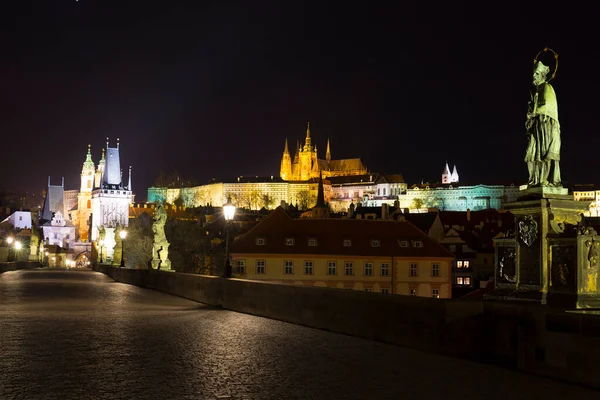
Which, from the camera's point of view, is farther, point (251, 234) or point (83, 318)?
point (251, 234)

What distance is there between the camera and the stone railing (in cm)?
825

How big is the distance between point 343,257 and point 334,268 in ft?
3.92

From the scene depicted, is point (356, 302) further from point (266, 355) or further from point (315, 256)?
point (315, 256)

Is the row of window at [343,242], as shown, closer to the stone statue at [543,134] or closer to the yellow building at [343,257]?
the yellow building at [343,257]

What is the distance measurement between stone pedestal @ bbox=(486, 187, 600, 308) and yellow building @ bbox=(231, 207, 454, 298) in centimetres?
4970

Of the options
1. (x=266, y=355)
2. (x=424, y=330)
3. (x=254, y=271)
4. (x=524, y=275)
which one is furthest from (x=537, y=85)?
(x=254, y=271)

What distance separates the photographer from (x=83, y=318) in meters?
16.0

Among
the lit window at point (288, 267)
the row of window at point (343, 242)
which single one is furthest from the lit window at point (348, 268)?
the lit window at point (288, 267)

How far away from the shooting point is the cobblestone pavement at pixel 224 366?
318 inches

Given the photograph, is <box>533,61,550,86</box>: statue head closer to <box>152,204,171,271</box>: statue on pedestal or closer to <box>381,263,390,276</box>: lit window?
<box>152,204,171,271</box>: statue on pedestal

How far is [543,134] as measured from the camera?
35.7 feet

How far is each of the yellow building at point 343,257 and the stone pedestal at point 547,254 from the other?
163 feet

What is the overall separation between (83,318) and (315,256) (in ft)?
153

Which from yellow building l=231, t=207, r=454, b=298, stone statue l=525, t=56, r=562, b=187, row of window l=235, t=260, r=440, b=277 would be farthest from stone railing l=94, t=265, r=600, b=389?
yellow building l=231, t=207, r=454, b=298
